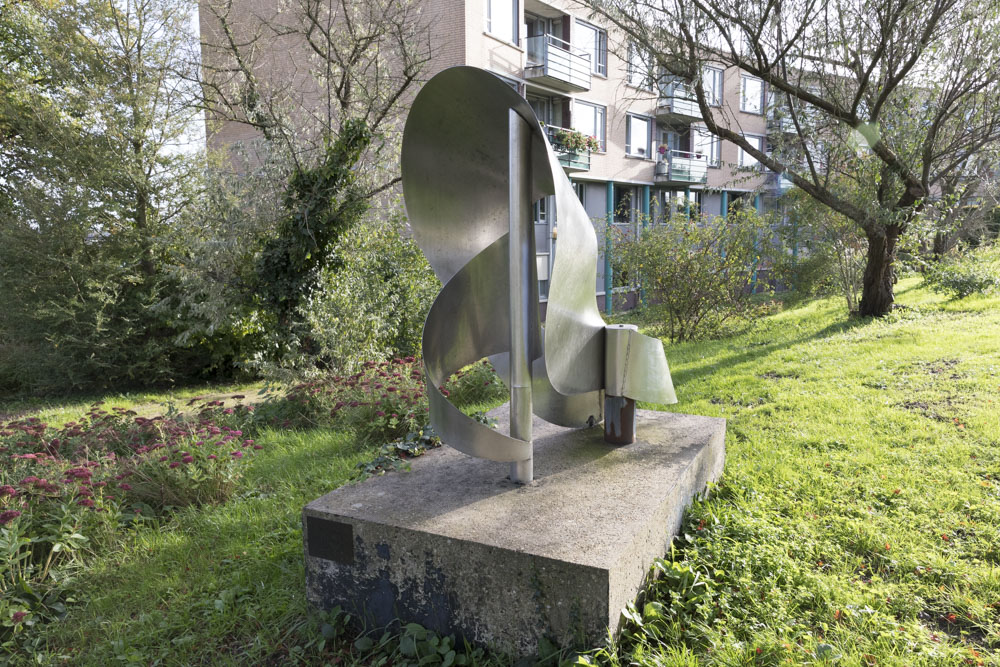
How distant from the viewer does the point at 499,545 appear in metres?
2.71

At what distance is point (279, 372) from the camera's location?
8.98 m

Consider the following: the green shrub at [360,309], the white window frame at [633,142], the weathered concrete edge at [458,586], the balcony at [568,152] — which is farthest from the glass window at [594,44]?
the weathered concrete edge at [458,586]

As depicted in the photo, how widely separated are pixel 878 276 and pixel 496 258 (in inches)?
476

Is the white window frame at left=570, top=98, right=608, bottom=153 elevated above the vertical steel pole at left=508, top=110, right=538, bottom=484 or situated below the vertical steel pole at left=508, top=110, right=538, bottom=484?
above

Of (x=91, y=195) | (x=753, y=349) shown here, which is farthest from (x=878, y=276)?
(x=91, y=195)

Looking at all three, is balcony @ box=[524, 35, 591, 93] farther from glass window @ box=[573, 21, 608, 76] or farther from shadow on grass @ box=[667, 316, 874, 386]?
shadow on grass @ box=[667, 316, 874, 386]

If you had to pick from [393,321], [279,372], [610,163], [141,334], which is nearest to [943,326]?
[393,321]

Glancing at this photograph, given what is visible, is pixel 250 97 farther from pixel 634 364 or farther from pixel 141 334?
pixel 634 364

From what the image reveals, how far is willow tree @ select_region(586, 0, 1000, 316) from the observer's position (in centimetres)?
945

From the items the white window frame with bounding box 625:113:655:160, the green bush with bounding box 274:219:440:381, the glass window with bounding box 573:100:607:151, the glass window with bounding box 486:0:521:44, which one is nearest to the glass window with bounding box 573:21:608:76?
the glass window with bounding box 573:100:607:151

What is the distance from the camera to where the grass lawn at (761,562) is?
9.55 ft

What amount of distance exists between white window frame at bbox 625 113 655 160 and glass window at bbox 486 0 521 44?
8214mm

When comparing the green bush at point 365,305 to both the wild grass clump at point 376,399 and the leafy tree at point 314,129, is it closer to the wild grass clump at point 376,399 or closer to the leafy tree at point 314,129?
the leafy tree at point 314,129

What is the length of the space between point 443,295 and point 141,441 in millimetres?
4107
